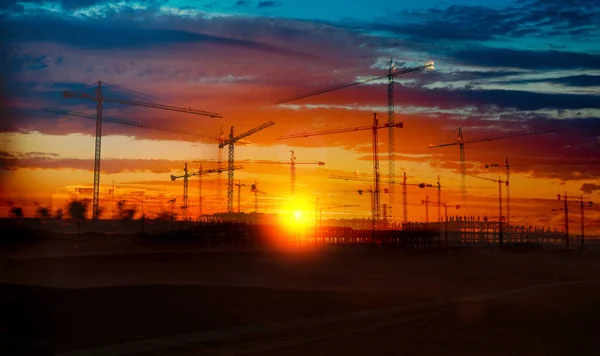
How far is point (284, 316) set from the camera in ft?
71.9

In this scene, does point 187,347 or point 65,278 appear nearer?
point 187,347

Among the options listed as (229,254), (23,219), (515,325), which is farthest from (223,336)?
(23,219)

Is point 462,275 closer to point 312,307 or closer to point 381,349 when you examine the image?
point 312,307

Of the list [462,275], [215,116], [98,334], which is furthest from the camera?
[215,116]

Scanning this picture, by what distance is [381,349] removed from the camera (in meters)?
16.6

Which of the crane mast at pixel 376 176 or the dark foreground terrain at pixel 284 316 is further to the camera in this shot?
the crane mast at pixel 376 176

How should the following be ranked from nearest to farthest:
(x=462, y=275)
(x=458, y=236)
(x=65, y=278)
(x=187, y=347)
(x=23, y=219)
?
(x=187, y=347) → (x=65, y=278) → (x=462, y=275) → (x=23, y=219) → (x=458, y=236)

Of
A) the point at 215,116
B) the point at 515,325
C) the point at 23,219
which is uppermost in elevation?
the point at 215,116

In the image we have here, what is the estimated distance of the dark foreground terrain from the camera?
16797 millimetres

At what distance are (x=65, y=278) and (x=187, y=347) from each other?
19975 millimetres

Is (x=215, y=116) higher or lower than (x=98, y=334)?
higher

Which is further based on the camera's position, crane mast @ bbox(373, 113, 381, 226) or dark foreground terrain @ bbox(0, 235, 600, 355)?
crane mast @ bbox(373, 113, 381, 226)

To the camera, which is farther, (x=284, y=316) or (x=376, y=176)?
(x=376, y=176)

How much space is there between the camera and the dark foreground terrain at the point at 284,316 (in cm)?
1680
